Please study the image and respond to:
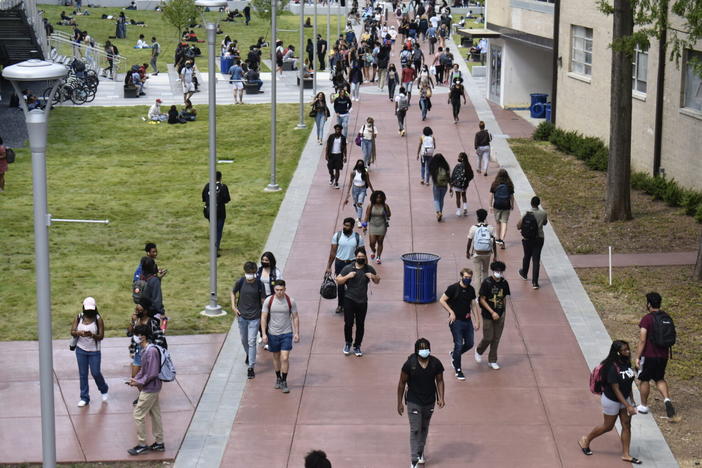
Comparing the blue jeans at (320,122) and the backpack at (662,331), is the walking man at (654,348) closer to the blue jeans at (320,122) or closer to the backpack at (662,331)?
the backpack at (662,331)

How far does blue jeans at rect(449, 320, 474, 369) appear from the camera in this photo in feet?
50.3

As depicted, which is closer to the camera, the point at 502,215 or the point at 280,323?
the point at 280,323

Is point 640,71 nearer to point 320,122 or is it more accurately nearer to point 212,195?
point 320,122

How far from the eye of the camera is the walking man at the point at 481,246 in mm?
18547

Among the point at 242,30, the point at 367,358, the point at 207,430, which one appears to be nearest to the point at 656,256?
the point at 367,358

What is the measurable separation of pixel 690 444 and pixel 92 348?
7385 millimetres

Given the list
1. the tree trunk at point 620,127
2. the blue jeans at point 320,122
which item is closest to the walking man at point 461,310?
the tree trunk at point 620,127

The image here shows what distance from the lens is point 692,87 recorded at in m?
26.8

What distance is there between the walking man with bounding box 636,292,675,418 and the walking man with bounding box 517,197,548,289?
17.7 feet

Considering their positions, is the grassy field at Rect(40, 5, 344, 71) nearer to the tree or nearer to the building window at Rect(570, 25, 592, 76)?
the tree

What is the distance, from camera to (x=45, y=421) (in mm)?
10961

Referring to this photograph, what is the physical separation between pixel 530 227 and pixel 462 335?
15.4ft

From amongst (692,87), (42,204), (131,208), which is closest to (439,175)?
(692,87)

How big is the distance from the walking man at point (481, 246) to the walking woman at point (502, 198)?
2750 millimetres
